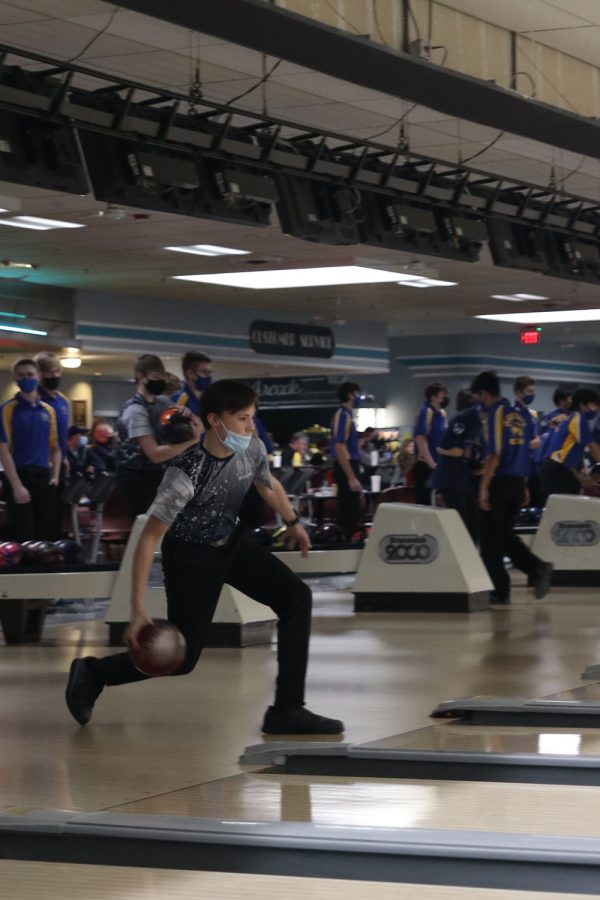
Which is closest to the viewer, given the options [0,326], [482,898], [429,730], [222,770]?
[482,898]

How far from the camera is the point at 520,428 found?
10.1 m

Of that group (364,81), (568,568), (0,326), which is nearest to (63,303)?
(0,326)

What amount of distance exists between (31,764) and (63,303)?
15073mm

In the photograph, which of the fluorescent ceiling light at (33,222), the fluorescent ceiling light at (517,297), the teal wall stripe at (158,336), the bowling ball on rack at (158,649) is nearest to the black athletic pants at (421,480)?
the fluorescent ceiling light at (33,222)

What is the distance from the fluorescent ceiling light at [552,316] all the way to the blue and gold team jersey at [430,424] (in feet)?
31.6

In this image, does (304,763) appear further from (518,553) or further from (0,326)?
(0,326)

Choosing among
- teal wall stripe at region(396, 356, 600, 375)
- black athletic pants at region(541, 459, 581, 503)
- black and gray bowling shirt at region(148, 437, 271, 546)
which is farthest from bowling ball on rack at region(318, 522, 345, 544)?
teal wall stripe at region(396, 356, 600, 375)

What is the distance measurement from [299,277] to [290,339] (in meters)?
4.91

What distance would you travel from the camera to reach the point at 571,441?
41.4 ft

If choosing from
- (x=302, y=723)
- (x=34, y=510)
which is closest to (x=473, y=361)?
(x=34, y=510)

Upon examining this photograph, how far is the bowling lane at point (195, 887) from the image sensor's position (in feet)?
10.3

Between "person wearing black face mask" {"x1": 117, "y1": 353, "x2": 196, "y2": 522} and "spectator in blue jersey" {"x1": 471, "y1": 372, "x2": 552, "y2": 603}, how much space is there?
2.38 meters

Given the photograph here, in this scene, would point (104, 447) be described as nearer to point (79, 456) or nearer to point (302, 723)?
point (79, 456)

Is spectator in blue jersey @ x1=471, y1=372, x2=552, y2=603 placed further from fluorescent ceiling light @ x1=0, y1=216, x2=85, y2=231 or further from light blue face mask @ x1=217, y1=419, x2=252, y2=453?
light blue face mask @ x1=217, y1=419, x2=252, y2=453
